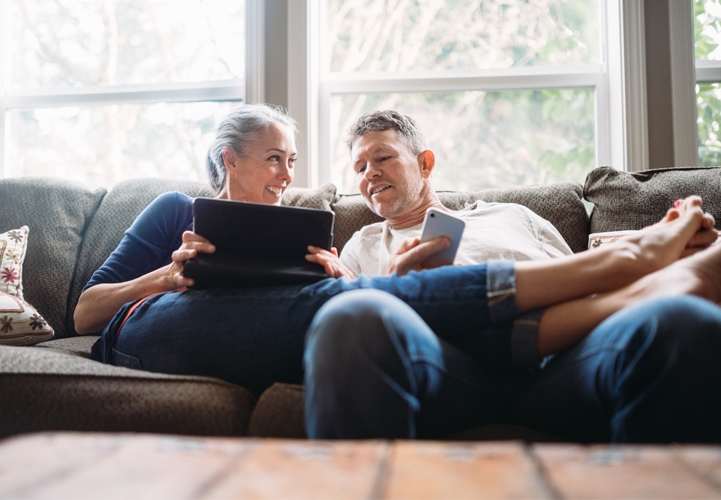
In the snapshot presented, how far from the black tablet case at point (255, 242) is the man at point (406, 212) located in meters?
0.41

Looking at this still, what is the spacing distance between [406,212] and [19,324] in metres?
1.19

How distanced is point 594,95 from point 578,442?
194 cm

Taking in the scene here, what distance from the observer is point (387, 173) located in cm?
176

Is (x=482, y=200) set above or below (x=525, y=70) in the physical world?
below

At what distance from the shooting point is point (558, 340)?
0.96 m

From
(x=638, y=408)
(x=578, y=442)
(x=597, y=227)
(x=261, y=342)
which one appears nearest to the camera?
(x=638, y=408)

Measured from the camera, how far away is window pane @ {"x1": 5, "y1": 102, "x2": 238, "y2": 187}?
262cm

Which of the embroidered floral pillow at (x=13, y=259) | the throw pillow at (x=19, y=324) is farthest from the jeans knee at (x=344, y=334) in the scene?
the embroidered floral pillow at (x=13, y=259)

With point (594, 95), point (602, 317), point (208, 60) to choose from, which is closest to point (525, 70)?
point (594, 95)

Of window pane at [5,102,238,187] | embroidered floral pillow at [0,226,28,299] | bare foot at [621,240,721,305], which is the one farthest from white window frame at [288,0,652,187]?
bare foot at [621,240,721,305]

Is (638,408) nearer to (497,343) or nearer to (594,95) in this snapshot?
(497,343)

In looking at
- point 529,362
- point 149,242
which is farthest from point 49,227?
point 529,362

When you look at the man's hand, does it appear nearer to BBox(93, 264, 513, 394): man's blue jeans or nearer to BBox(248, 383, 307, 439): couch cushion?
BBox(93, 264, 513, 394): man's blue jeans

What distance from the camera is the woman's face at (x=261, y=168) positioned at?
1.77m
